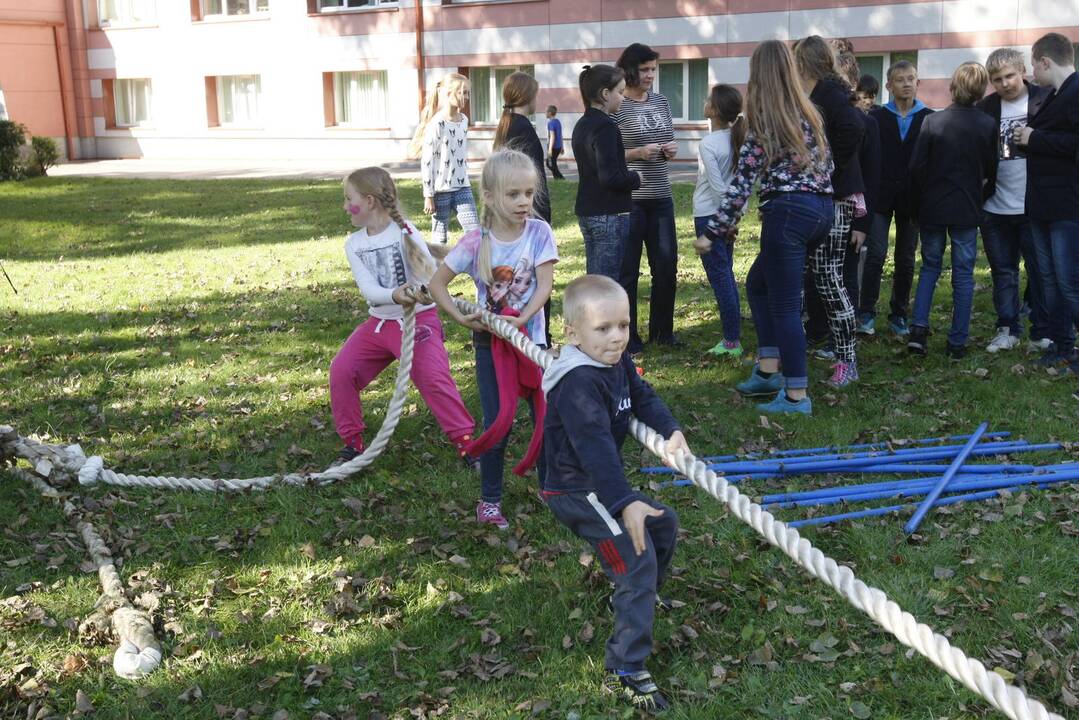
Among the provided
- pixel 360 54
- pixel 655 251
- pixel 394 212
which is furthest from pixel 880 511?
pixel 360 54

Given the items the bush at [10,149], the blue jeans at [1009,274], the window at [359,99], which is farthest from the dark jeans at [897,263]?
the window at [359,99]

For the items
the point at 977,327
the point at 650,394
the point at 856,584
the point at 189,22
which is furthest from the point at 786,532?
the point at 189,22

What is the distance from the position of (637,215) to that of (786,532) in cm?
531

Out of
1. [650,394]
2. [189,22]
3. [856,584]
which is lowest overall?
[856,584]

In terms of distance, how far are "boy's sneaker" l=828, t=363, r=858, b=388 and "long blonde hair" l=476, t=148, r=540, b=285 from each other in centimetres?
321

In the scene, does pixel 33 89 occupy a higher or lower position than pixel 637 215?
higher

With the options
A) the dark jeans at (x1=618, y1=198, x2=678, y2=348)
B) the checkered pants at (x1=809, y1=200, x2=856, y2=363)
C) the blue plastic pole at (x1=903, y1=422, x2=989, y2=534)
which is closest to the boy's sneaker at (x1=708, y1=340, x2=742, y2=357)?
the dark jeans at (x1=618, y1=198, x2=678, y2=348)

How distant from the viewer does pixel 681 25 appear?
A: 91.4ft

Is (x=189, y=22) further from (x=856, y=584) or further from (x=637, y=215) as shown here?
(x=856, y=584)

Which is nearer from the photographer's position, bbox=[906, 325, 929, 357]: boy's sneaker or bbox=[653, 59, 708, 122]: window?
bbox=[906, 325, 929, 357]: boy's sneaker

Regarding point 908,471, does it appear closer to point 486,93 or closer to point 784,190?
point 784,190

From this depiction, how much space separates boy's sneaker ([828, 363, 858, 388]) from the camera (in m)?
7.45

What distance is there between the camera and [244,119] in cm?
3716

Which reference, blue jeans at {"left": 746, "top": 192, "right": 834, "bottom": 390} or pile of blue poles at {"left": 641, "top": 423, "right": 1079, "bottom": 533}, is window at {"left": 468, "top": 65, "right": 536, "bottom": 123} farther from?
pile of blue poles at {"left": 641, "top": 423, "right": 1079, "bottom": 533}
